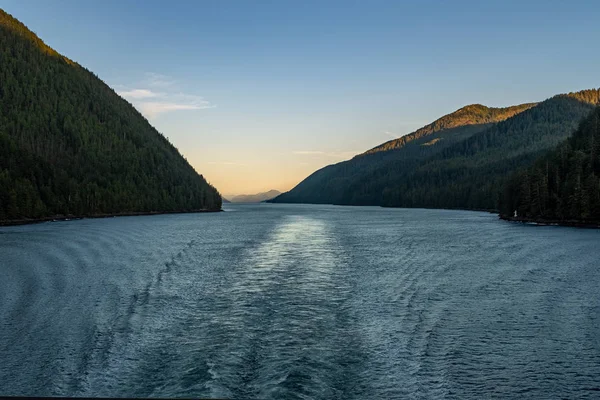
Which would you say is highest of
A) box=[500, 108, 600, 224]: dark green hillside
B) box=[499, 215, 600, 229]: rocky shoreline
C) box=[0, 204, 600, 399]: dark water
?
box=[500, 108, 600, 224]: dark green hillside

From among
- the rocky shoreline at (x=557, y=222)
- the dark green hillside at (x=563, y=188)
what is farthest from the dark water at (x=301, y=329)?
the dark green hillside at (x=563, y=188)

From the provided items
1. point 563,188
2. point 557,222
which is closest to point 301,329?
point 557,222

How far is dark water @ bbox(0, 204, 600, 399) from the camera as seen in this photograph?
19.2 meters

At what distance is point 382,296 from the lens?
3728 cm

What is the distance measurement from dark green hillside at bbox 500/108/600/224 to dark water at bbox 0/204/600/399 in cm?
8328

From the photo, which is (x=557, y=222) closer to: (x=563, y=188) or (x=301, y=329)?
(x=563, y=188)

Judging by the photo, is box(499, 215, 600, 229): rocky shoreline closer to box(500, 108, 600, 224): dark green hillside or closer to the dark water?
box(500, 108, 600, 224): dark green hillside

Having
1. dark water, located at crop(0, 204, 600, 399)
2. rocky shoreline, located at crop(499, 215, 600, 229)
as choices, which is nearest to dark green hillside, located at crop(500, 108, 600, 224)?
rocky shoreline, located at crop(499, 215, 600, 229)

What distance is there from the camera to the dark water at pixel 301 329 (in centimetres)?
1925

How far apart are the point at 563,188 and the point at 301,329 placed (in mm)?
135551

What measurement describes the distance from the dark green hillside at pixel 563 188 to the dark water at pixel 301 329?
83276 mm

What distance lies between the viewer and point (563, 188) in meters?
138

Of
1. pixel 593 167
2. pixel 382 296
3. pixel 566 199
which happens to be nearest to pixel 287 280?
pixel 382 296

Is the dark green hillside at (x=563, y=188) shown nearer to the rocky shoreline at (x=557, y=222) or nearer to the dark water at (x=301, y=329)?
the rocky shoreline at (x=557, y=222)
